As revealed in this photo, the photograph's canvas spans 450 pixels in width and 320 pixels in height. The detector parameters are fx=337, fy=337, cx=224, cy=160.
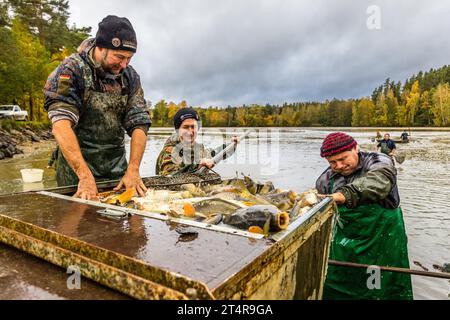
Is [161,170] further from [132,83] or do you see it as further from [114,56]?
[114,56]

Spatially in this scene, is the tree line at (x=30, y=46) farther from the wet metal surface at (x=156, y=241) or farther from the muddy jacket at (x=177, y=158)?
the wet metal surface at (x=156, y=241)

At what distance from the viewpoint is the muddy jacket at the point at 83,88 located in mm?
3293

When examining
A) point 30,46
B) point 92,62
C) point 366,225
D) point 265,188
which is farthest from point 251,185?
point 30,46

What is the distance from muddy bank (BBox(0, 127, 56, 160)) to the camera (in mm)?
24703

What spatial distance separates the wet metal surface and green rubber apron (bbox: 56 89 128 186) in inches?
60.2

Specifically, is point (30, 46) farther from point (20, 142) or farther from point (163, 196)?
point (163, 196)

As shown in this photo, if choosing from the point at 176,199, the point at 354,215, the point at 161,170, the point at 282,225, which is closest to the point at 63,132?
the point at 176,199

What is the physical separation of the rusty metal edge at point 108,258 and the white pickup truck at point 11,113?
39976 millimetres

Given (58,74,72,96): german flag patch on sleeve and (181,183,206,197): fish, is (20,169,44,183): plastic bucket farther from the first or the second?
(58,74,72,96): german flag patch on sleeve

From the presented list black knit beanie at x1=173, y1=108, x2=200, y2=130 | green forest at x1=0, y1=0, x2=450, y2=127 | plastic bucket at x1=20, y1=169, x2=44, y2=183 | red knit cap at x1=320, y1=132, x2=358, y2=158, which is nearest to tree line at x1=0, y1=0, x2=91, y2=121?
green forest at x1=0, y1=0, x2=450, y2=127

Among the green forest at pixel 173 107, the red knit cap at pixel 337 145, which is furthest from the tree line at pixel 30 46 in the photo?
the red knit cap at pixel 337 145

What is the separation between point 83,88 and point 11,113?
39742mm
